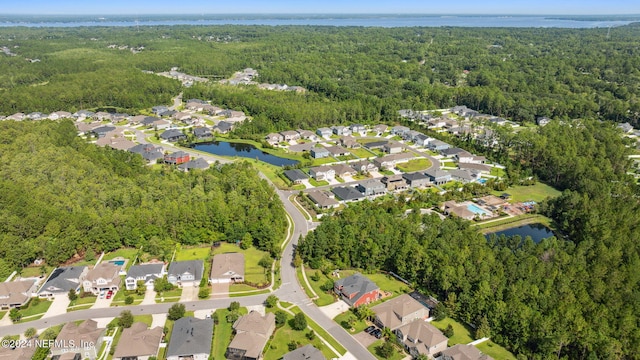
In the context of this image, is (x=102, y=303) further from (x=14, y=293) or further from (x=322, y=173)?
(x=322, y=173)

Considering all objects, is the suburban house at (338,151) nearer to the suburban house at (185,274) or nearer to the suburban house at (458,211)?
the suburban house at (458,211)

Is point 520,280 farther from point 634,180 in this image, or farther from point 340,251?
point 634,180

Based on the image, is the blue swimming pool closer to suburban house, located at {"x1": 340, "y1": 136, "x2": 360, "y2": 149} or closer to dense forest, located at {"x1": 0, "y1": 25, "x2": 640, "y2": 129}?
suburban house, located at {"x1": 340, "y1": 136, "x2": 360, "y2": 149}

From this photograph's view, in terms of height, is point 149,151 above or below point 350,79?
below

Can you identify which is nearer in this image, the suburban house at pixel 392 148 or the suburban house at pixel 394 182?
the suburban house at pixel 394 182

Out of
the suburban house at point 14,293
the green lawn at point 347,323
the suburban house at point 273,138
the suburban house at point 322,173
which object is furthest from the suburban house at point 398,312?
the suburban house at point 273,138

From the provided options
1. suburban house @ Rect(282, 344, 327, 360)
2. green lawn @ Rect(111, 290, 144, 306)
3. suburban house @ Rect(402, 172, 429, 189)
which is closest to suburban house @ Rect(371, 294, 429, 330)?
suburban house @ Rect(282, 344, 327, 360)

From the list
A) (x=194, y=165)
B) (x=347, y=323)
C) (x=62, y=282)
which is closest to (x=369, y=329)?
(x=347, y=323)
